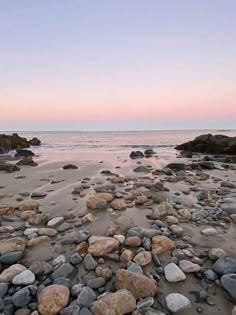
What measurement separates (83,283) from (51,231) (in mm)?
1248

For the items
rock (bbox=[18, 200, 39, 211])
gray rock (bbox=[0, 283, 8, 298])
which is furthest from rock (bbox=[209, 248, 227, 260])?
rock (bbox=[18, 200, 39, 211])

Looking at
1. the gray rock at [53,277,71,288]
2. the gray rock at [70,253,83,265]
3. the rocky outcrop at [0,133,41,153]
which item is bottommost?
the gray rock at [53,277,71,288]

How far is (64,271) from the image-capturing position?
8.47ft

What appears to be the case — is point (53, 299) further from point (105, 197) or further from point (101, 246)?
point (105, 197)

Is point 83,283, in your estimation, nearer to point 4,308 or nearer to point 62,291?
point 62,291

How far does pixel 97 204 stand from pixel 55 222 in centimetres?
96

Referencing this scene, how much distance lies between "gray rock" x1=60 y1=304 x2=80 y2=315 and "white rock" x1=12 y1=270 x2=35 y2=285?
52 cm

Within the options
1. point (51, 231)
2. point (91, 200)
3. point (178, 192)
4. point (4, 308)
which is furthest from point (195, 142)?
point (4, 308)

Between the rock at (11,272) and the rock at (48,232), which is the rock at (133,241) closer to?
the rock at (48,232)

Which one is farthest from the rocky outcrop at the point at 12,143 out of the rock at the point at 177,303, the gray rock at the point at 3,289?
the rock at the point at 177,303

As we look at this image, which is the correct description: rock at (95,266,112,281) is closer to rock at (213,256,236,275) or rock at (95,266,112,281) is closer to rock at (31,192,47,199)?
rock at (213,256,236,275)

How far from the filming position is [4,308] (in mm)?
2107

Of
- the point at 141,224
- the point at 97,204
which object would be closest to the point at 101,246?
the point at 141,224

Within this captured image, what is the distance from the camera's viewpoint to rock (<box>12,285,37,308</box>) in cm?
215
